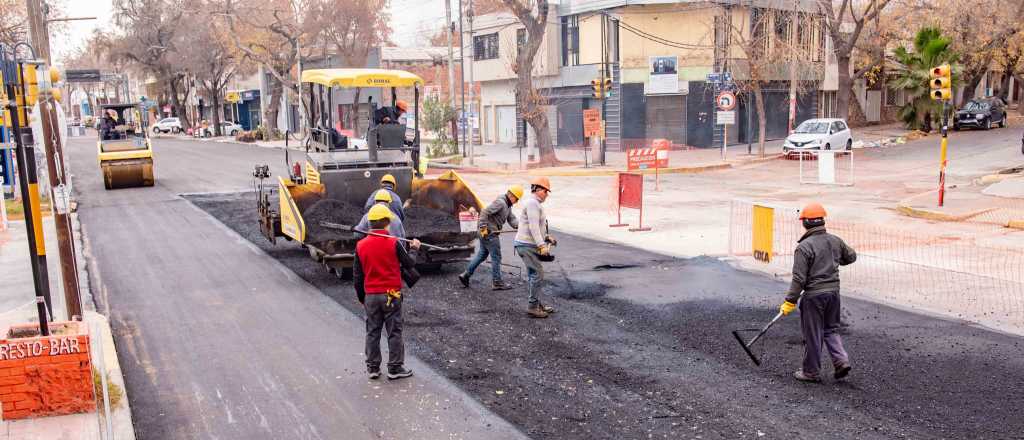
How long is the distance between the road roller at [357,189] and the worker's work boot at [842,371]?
589cm

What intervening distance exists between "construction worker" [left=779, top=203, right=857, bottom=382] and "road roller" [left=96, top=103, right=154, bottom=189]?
22.7m

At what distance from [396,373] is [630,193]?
33.7ft

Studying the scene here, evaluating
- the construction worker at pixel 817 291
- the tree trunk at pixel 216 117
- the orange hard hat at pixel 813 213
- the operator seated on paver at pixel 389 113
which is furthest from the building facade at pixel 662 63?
the tree trunk at pixel 216 117

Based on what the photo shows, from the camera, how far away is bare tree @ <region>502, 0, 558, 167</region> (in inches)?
1237

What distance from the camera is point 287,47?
2263 inches

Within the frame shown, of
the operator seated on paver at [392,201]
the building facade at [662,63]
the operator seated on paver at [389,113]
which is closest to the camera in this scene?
the operator seated on paver at [392,201]

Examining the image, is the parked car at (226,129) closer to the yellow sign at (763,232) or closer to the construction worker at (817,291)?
the yellow sign at (763,232)

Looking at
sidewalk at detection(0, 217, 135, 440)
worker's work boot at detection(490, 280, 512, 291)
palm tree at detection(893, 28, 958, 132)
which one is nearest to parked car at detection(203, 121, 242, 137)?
palm tree at detection(893, 28, 958, 132)

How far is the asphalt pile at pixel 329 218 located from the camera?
40.2ft

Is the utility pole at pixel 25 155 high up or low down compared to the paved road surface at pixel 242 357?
up

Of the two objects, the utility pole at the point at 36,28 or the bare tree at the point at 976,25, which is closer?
the utility pole at the point at 36,28

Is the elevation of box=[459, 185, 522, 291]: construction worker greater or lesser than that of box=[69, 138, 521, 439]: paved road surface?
greater

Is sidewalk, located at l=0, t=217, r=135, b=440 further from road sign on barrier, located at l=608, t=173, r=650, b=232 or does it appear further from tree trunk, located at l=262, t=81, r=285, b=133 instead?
tree trunk, located at l=262, t=81, r=285, b=133

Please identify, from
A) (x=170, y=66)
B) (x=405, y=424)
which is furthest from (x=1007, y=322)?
(x=170, y=66)
